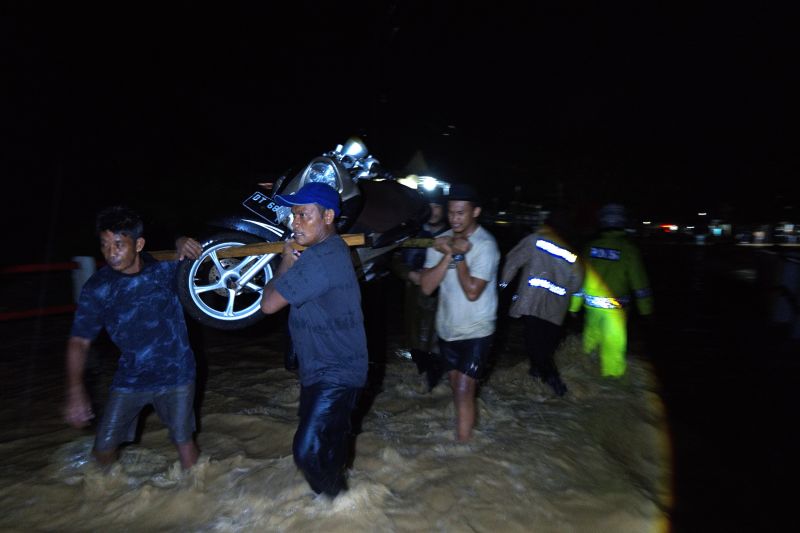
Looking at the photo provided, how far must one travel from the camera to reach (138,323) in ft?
10.3

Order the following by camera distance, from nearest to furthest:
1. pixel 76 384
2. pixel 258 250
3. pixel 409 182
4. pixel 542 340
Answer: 1. pixel 76 384
2. pixel 258 250
3. pixel 542 340
4. pixel 409 182

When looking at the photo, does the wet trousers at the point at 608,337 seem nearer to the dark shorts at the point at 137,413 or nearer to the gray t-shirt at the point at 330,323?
the gray t-shirt at the point at 330,323

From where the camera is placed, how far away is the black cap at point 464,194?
3.75 m

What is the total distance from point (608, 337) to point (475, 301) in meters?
2.57

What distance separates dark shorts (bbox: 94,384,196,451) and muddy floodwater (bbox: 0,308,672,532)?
0.34 m

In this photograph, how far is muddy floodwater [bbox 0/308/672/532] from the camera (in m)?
3.19

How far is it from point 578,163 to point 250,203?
90.5ft

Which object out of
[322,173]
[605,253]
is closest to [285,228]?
[322,173]

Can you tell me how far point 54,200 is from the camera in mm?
11977

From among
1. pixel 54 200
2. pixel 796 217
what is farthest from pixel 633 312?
pixel 796 217

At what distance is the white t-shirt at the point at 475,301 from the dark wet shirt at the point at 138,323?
168 cm

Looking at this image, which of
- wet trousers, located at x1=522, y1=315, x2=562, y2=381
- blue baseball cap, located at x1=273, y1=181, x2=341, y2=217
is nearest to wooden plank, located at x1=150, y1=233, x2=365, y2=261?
blue baseball cap, located at x1=273, y1=181, x2=341, y2=217

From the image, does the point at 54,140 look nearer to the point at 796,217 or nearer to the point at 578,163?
the point at 578,163

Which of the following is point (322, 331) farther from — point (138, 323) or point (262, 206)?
point (262, 206)
